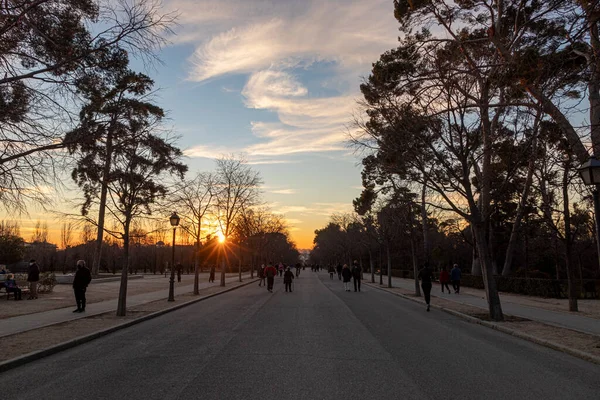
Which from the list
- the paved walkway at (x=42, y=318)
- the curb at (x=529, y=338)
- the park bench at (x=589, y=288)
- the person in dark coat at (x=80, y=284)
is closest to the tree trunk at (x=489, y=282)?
the curb at (x=529, y=338)

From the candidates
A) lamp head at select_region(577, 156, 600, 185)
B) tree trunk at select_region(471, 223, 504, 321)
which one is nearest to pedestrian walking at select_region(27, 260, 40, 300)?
tree trunk at select_region(471, 223, 504, 321)

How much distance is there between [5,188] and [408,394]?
8952 mm

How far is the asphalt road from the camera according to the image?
572 cm

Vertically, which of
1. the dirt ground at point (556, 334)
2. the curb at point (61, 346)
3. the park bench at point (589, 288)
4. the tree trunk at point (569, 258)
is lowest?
the curb at point (61, 346)

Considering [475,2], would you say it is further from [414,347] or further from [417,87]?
[414,347]

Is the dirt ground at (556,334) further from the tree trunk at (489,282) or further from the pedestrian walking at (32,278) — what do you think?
the pedestrian walking at (32,278)

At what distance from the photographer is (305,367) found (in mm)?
6977

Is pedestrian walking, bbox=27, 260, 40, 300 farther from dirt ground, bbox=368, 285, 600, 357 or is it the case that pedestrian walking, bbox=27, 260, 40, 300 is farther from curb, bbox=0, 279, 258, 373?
dirt ground, bbox=368, 285, 600, 357

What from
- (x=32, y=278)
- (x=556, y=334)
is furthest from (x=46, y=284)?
(x=556, y=334)

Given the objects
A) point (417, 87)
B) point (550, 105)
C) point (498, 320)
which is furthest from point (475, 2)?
point (498, 320)

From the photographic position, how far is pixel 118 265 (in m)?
82.6

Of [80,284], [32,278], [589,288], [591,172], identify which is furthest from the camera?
[589,288]

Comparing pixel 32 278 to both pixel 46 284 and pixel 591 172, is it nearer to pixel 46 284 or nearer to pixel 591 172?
pixel 46 284

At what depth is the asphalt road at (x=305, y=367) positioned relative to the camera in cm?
572
